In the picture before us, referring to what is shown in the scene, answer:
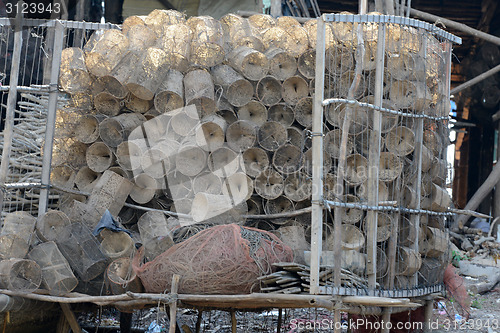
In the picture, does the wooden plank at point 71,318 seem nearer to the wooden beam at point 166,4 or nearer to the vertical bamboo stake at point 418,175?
the vertical bamboo stake at point 418,175

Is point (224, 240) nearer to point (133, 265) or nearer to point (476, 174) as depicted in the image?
point (133, 265)

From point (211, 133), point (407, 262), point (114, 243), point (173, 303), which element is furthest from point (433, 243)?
point (114, 243)

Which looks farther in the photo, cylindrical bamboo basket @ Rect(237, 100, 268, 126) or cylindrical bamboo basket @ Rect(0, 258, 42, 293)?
cylindrical bamboo basket @ Rect(237, 100, 268, 126)

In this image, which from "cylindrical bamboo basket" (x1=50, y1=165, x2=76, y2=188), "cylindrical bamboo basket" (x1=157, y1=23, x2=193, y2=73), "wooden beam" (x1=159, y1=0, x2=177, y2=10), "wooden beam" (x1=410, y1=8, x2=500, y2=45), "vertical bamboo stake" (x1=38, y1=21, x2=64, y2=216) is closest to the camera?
"vertical bamboo stake" (x1=38, y1=21, x2=64, y2=216)

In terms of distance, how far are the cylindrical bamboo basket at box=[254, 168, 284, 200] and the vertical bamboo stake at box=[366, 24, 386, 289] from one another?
47.1 inches

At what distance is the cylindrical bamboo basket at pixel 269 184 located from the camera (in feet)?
22.5

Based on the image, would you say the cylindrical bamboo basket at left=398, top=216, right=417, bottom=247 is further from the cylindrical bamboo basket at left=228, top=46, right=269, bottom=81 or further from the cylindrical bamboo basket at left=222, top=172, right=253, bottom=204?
the cylindrical bamboo basket at left=228, top=46, right=269, bottom=81

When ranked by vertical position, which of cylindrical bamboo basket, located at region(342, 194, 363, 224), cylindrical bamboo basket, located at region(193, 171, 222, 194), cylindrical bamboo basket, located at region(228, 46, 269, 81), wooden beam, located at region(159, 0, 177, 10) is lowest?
cylindrical bamboo basket, located at region(342, 194, 363, 224)

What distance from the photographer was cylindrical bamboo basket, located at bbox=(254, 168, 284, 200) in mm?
6859

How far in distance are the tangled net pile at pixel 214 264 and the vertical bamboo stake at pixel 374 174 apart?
868 millimetres

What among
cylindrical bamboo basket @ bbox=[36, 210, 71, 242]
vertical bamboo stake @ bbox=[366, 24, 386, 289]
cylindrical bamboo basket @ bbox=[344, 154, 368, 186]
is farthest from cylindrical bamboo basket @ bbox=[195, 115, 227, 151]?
vertical bamboo stake @ bbox=[366, 24, 386, 289]

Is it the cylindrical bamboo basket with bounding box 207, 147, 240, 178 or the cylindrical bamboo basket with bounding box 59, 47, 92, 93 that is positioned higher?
the cylindrical bamboo basket with bounding box 59, 47, 92, 93

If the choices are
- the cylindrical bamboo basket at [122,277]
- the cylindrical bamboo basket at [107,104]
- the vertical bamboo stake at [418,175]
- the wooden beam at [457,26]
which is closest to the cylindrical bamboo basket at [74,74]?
the cylindrical bamboo basket at [107,104]

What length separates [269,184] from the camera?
691 centimetres
